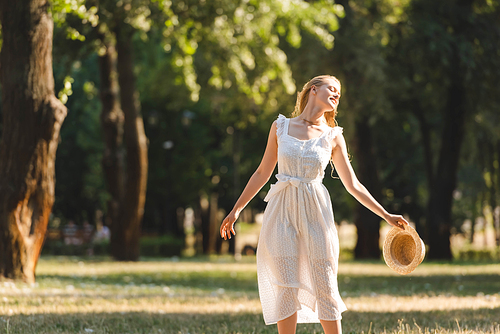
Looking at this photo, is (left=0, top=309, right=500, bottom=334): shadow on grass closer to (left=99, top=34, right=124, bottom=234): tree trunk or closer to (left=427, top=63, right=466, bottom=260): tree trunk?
(left=99, top=34, right=124, bottom=234): tree trunk

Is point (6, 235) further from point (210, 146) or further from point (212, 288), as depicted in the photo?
point (210, 146)

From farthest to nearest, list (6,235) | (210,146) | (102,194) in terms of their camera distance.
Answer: (210,146) < (102,194) < (6,235)

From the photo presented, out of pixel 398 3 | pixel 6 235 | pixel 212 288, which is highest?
pixel 398 3

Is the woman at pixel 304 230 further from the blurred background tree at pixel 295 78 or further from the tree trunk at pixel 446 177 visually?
the tree trunk at pixel 446 177

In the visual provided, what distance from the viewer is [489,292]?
40.4 feet

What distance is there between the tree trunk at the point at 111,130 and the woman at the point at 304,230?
17.0 m

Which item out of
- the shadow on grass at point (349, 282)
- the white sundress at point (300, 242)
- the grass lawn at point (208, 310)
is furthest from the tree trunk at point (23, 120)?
the white sundress at point (300, 242)

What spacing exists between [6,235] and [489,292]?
8411 mm

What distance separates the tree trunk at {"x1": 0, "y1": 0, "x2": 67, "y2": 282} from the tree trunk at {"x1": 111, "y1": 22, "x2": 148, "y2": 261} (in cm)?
998

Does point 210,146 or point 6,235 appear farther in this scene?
point 210,146

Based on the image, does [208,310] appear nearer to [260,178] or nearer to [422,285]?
[260,178]

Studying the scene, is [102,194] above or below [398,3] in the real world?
below

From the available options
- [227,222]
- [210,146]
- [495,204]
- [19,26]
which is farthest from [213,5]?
[210,146]

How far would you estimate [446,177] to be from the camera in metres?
25.8
